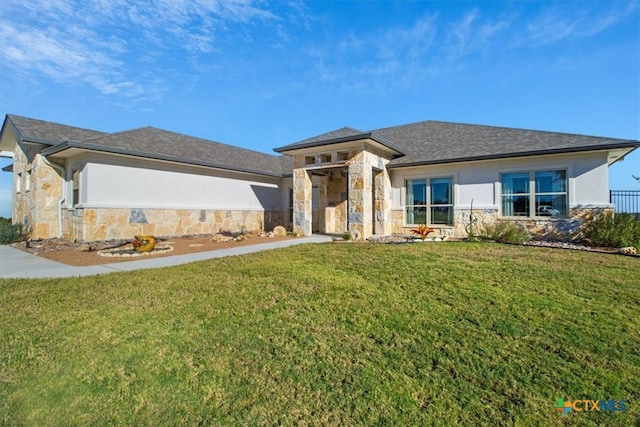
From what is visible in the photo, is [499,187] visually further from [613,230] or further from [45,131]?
[45,131]

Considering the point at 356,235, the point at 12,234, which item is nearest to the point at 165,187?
the point at 12,234

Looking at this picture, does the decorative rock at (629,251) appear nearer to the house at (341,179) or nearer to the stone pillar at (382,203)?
the house at (341,179)

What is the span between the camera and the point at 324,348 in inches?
132

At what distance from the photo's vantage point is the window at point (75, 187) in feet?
39.0

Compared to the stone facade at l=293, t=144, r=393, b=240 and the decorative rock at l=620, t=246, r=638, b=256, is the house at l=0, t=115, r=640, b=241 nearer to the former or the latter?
the stone facade at l=293, t=144, r=393, b=240

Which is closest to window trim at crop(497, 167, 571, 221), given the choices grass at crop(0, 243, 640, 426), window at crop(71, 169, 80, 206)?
grass at crop(0, 243, 640, 426)

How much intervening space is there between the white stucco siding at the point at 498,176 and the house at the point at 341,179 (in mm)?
37

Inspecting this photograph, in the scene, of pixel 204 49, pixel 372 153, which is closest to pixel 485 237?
pixel 372 153

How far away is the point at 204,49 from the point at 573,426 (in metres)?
13.0

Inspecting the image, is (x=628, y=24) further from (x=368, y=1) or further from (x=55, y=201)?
(x=55, y=201)

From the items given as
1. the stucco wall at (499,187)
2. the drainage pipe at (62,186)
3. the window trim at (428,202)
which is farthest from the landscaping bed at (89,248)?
the stucco wall at (499,187)

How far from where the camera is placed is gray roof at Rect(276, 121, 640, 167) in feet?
33.8

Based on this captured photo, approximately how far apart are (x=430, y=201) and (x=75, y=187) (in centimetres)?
1526

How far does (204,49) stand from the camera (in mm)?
10703
